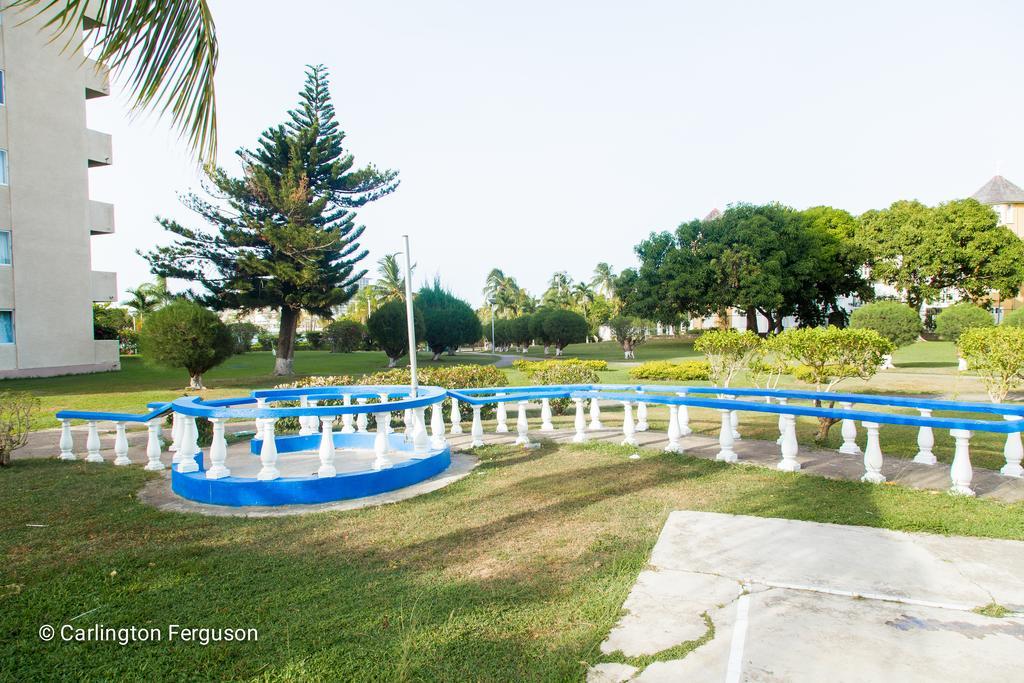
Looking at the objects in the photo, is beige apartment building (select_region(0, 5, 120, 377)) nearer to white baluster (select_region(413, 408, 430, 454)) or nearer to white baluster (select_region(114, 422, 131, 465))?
Result: white baluster (select_region(114, 422, 131, 465))

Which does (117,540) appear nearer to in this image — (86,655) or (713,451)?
(86,655)

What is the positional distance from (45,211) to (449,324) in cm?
2366

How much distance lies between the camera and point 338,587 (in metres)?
3.58

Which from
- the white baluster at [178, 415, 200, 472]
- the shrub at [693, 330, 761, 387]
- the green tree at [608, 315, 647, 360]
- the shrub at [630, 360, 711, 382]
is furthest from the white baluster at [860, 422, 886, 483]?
the green tree at [608, 315, 647, 360]

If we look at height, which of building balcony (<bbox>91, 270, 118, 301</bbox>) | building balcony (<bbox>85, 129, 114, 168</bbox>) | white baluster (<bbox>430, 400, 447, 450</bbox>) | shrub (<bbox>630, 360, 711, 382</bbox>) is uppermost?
building balcony (<bbox>85, 129, 114, 168</bbox>)

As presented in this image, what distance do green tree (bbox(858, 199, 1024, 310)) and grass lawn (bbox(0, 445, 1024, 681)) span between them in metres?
42.2

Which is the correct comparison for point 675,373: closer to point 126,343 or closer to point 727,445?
point 727,445

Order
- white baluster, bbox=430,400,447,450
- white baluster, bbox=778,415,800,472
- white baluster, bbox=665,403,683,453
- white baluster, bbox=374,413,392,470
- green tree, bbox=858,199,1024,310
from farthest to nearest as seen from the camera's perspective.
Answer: green tree, bbox=858,199,1024,310 → white baluster, bbox=665,403,683,453 → white baluster, bbox=430,400,447,450 → white baluster, bbox=778,415,800,472 → white baluster, bbox=374,413,392,470

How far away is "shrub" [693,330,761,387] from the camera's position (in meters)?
13.0

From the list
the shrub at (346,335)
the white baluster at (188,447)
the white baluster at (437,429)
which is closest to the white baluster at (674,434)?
the white baluster at (437,429)

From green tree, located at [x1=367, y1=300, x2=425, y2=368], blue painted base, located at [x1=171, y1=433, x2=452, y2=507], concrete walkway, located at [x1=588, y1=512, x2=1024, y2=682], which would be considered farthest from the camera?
green tree, located at [x1=367, y1=300, x2=425, y2=368]

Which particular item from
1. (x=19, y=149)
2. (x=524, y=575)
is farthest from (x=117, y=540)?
(x=19, y=149)

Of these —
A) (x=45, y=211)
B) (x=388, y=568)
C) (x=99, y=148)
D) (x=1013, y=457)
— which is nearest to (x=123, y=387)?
(x=45, y=211)

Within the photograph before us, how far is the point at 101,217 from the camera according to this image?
25812 millimetres
